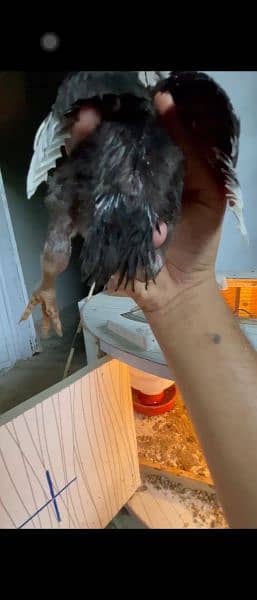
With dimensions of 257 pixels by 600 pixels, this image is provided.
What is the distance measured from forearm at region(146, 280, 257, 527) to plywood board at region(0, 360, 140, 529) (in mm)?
169

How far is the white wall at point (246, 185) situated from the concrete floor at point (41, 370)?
2.37ft

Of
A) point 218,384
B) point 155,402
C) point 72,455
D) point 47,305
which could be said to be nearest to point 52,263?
point 47,305

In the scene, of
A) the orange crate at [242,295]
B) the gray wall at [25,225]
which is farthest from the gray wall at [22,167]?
the orange crate at [242,295]

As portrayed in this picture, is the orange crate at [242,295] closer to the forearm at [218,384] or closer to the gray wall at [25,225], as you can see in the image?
the forearm at [218,384]

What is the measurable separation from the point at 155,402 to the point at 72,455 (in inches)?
11.9

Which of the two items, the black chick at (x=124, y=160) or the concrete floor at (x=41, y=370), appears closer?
the black chick at (x=124, y=160)

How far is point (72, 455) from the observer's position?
0.51m

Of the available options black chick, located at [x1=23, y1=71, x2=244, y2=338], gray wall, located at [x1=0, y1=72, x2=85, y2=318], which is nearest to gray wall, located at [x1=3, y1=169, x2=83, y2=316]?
gray wall, located at [x1=0, y1=72, x2=85, y2=318]

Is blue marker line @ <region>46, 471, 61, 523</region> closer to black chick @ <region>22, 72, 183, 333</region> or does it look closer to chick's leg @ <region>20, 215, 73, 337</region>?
chick's leg @ <region>20, 215, 73, 337</region>

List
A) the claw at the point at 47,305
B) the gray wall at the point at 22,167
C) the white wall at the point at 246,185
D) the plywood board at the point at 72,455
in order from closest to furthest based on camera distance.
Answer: the claw at the point at 47,305 < the plywood board at the point at 72,455 < the white wall at the point at 246,185 < the gray wall at the point at 22,167

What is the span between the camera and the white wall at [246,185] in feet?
3.90

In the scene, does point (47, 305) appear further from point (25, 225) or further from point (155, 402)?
point (25, 225)
